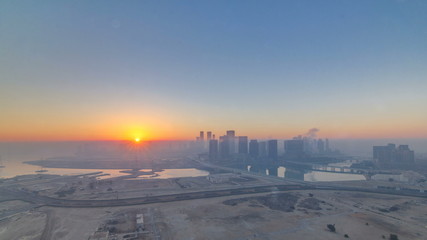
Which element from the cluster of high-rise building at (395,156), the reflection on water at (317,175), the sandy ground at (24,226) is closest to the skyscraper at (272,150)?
the reflection on water at (317,175)

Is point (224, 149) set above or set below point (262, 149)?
above

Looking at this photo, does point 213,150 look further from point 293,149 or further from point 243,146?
point 293,149

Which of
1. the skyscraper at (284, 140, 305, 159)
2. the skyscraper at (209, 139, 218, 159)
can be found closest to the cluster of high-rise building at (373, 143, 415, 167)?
the skyscraper at (284, 140, 305, 159)

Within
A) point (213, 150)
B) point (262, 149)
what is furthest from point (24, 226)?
point (262, 149)

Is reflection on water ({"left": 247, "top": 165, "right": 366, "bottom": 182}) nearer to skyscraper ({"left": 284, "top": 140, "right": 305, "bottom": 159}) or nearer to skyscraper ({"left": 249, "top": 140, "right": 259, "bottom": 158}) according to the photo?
skyscraper ({"left": 249, "top": 140, "right": 259, "bottom": 158})

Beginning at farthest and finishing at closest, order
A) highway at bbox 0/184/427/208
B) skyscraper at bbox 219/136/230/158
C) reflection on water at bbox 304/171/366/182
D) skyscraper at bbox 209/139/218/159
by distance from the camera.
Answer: skyscraper at bbox 219/136/230/158 → skyscraper at bbox 209/139/218/159 → reflection on water at bbox 304/171/366/182 → highway at bbox 0/184/427/208
